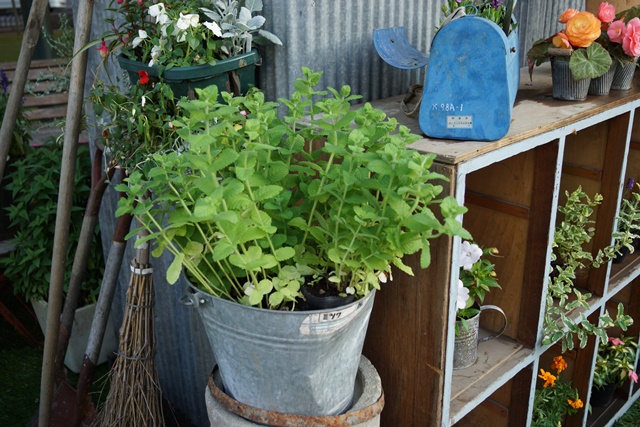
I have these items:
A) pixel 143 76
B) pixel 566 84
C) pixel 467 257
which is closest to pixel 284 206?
pixel 143 76

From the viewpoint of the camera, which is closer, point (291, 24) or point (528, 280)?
point (291, 24)

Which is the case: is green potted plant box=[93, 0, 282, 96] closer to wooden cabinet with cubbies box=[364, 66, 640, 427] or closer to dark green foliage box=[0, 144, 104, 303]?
wooden cabinet with cubbies box=[364, 66, 640, 427]

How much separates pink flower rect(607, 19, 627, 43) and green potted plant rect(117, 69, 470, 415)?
3.23ft

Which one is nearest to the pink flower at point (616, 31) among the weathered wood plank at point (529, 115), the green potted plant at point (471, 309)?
the weathered wood plank at point (529, 115)

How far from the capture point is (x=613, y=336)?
9.71 ft

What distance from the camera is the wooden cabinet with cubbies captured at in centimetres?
165

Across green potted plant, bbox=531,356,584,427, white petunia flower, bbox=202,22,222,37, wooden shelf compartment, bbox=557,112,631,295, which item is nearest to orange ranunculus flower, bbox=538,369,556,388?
green potted plant, bbox=531,356,584,427

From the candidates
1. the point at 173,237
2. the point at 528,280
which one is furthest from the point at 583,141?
the point at 173,237

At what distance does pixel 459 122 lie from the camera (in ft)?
5.31

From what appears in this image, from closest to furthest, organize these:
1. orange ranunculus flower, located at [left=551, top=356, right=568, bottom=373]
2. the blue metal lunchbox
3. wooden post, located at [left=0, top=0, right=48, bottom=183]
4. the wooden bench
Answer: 1. the blue metal lunchbox
2. wooden post, located at [left=0, top=0, right=48, bottom=183]
3. orange ranunculus flower, located at [left=551, top=356, right=568, bottom=373]
4. the wooden bench

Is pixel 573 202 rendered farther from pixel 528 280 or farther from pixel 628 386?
pixel 628 386

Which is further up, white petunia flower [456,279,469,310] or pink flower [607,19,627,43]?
pink flower [607,19,627,43]

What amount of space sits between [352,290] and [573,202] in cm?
120

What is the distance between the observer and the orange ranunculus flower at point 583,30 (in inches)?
77.0
